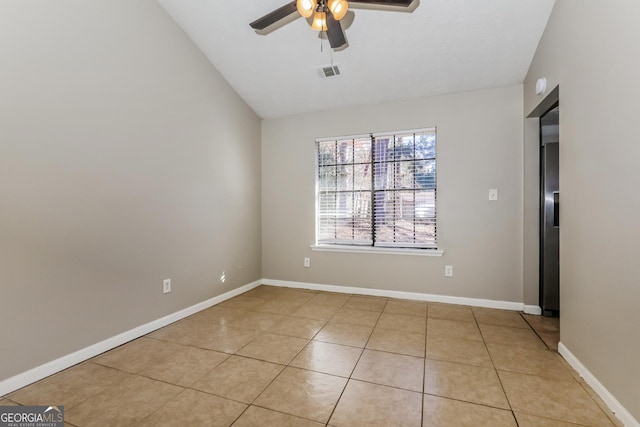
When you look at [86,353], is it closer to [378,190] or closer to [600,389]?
[378,190]

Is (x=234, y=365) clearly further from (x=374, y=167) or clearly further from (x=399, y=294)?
(x=374, y=167)

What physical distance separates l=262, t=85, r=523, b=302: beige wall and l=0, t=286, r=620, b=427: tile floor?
57 cm

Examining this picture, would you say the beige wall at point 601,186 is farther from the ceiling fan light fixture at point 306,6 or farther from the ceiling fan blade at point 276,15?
the ceiling fan blade at point 276,15

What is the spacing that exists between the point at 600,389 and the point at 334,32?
9.44ft

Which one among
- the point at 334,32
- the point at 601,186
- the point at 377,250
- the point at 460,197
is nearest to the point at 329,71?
the point at 334,32

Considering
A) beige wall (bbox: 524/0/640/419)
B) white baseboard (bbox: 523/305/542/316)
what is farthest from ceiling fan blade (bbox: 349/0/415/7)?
white baseboard (bbox: 523/305/542/316)

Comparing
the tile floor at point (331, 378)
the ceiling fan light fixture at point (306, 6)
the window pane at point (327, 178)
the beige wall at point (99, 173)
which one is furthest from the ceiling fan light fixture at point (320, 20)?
the tile floor at point (331, 378)

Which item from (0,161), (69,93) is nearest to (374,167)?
(69,93)

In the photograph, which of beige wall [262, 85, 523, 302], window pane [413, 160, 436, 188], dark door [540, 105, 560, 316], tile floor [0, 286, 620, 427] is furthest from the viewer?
window pane [413, 160, 436, 188]

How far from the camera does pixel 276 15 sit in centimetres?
210

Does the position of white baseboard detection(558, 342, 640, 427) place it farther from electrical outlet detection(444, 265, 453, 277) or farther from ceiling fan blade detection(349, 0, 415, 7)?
ceiling fan blade detection(349, 0, 415, 7)

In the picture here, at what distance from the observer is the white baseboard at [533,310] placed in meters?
3.01

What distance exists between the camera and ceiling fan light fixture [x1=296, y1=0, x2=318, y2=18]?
185 cm

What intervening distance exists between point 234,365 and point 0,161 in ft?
6.41
